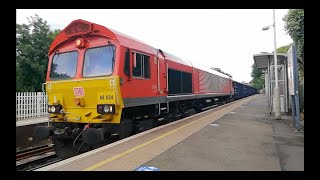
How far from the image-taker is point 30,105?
14.3m

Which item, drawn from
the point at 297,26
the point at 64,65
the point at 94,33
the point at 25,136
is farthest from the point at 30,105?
the point at 297,26

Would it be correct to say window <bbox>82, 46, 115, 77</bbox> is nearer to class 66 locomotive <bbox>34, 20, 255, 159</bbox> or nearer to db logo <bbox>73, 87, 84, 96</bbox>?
class 66 locomotive <bbox>34, 20, 255, 159</bbox>

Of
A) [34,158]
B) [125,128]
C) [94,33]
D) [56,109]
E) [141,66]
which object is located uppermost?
[94,33]

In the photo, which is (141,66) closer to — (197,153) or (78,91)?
(78,91)

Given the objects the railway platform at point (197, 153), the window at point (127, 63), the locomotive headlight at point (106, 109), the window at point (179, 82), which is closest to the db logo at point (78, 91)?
the locomotive headlight at point (106, 109)

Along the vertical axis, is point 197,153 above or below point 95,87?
below

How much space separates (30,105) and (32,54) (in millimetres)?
4299

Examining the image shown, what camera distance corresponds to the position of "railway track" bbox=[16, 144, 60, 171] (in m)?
7.73

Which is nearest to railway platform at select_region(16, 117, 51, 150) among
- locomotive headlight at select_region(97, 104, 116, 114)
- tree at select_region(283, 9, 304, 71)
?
locomotive headlight at select_region(97, 104, 116, 114)

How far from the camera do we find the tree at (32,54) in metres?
16.4

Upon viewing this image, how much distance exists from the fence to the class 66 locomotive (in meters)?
6.57

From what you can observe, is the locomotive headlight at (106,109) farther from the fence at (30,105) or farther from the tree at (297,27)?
the tree at (297,27)
